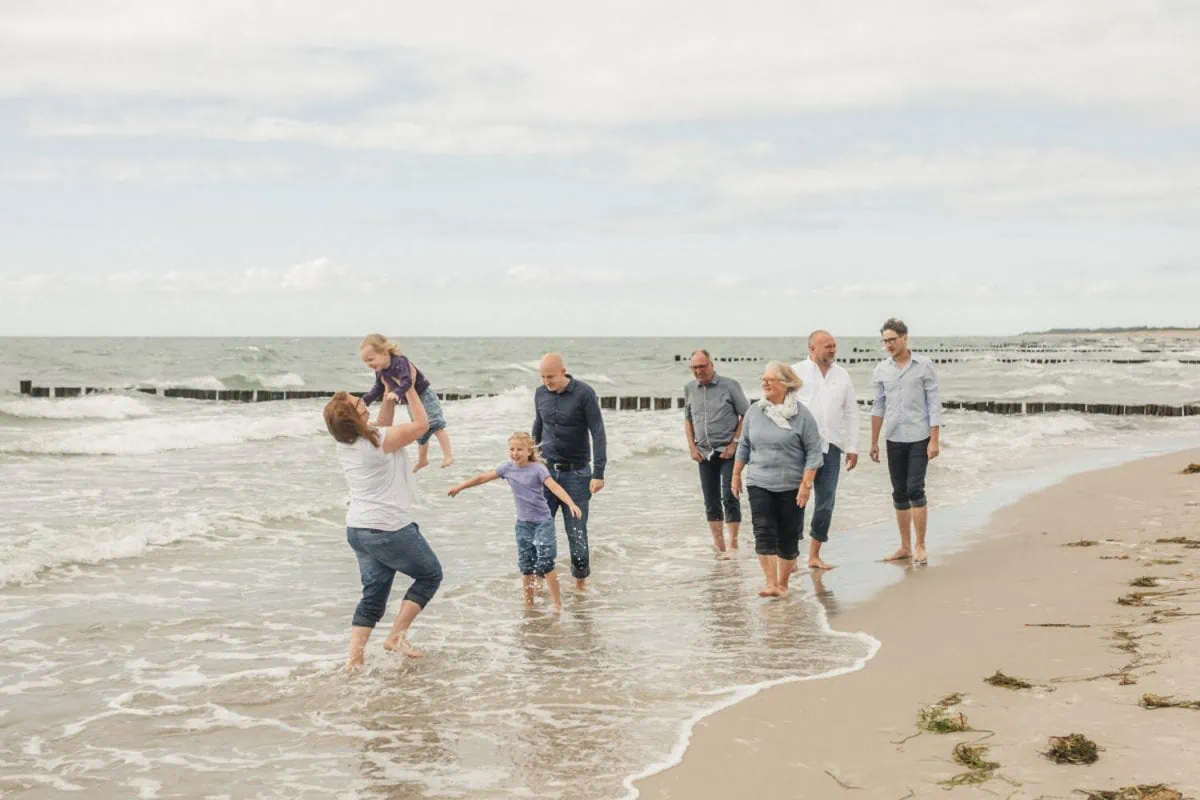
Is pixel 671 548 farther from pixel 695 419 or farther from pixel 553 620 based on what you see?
pixel 553 620

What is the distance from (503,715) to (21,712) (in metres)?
2.87

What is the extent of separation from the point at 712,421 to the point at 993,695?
16.7 ft

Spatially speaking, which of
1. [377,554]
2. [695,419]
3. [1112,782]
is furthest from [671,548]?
[1112,782]

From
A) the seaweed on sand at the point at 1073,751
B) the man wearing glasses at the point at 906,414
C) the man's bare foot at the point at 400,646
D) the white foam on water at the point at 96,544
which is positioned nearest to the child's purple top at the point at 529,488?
the man's bare foot at the point at 400,646

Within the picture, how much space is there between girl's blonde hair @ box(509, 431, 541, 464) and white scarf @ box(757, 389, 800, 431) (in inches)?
73.1

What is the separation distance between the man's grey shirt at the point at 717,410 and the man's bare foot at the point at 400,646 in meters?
4.19

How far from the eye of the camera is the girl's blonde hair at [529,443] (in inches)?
333

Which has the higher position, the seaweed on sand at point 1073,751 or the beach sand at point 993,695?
the seaweed on sand at point 1073,751

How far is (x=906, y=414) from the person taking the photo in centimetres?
983

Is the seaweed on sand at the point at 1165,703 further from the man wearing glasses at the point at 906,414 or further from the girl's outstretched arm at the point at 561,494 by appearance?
the girl's outstretched arm at the point at 561,494

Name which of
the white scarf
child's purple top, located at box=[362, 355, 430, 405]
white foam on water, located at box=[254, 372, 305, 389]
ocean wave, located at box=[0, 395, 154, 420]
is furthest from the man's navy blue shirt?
white foam on water, located at box=[254, 372, 305, 389]

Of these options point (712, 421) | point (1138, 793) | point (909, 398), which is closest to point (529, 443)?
point (712, 421)

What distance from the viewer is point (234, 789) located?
16.8ft

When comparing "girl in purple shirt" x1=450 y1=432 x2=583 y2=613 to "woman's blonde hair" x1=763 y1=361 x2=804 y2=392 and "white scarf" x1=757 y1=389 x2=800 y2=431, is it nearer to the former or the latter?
"white scarf" x1=757 y1=389 x2=800 y2=431
